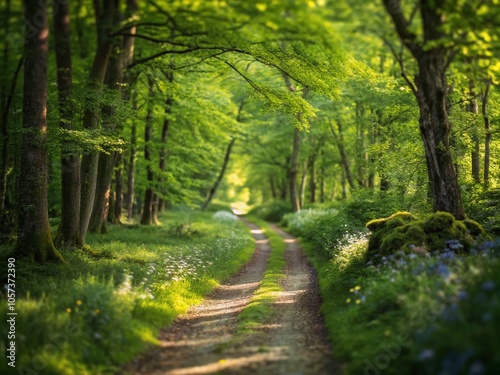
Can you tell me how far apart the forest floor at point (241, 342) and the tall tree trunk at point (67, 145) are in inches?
195

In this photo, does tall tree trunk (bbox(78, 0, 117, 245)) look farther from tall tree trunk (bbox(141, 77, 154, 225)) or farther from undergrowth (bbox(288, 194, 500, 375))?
undergrowth (bbox(288, 194, 500, 375))

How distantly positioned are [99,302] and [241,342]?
2.85 meters

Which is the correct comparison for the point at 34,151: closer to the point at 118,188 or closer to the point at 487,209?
the point at 118,188

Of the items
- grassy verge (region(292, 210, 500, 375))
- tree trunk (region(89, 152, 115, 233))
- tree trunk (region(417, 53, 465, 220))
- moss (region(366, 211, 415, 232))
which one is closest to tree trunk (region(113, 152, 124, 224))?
tree trunk (region(89, 152, 115, 233))

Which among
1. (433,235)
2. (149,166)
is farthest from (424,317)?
(149,166)

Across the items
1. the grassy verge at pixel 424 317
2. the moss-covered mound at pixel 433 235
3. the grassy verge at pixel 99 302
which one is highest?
the moss-covered mound at pixel 433 235

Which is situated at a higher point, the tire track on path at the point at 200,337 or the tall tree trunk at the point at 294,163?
the tall tree trunk at the point at 294,163

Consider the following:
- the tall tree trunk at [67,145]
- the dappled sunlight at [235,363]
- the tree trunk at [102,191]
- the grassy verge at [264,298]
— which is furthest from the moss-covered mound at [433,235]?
the tree trunk at [102,191]

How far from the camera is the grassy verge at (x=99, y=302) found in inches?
244

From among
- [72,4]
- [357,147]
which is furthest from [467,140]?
[72,4]

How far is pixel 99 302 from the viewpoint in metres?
7.59

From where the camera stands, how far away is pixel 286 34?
30.1 feet

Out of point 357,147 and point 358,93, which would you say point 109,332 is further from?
point 357,147

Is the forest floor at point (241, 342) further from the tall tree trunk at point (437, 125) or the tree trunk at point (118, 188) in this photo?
the tree trunk at point (118, 188)
